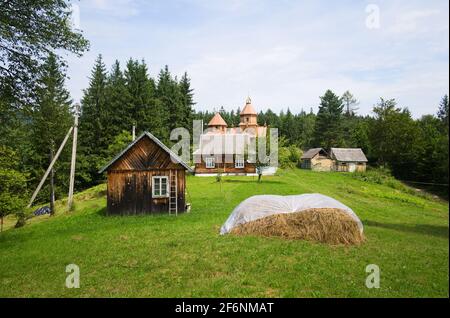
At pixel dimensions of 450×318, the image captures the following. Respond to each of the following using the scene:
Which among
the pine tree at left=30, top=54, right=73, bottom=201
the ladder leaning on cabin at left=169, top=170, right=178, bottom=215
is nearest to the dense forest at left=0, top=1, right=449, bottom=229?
the pine tree at left=30, top=54, right=73, bottom=201

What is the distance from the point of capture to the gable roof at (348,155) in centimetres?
5947

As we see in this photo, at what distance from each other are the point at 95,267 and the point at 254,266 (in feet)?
17.6

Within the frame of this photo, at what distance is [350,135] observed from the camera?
79.5 m

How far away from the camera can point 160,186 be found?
21.4m

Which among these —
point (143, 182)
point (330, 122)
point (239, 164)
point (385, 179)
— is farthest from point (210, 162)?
point (330, 122)

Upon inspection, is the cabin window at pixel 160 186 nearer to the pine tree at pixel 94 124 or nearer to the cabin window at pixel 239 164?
the cabin window at pixel 239 164

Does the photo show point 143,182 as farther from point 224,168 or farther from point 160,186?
point 224,168

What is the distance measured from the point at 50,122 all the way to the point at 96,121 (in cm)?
3490

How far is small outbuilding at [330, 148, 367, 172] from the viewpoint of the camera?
59.5 metres

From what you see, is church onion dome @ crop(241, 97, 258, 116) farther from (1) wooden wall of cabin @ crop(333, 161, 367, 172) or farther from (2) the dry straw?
(2) the dry straw

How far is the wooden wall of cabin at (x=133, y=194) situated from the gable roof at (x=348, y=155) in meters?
46.1

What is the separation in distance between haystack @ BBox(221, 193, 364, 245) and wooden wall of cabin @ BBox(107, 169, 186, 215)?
821 cm
